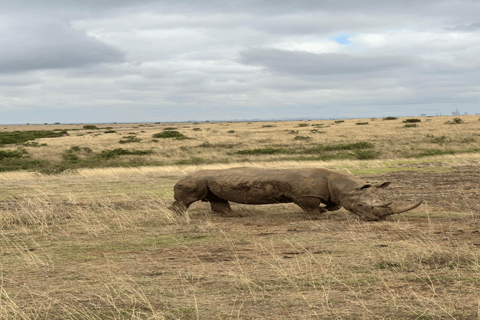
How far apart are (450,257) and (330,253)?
202 cm

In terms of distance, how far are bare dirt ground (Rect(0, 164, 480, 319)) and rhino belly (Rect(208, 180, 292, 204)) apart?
1.89ft

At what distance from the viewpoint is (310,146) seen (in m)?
41.3

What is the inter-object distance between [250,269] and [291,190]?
5.14m

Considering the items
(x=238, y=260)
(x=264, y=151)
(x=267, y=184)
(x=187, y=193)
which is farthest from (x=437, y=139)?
(x=238, y=260)

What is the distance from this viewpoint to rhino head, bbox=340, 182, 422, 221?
38.1ft

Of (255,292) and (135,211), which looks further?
(135,211)

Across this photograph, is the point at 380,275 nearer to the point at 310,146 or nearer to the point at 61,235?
the point at 61,235

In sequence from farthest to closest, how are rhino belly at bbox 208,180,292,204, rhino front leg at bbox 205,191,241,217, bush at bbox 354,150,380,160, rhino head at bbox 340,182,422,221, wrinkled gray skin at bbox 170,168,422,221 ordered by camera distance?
bush at bbox 354,150,380,160, rhino front leg at bbox 205,191,241,217, rhino belly at bbox 208,180,292,204, wrinkled gray skin at bbox 170,168,422,221, rhino head at bbox 340,182,422,221

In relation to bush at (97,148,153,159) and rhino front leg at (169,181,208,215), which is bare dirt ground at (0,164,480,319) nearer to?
rhino front leg at (169,181,208,215)

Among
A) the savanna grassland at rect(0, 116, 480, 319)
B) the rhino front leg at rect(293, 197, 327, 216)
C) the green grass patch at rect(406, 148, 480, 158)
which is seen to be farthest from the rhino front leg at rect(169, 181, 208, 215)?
the green grass patch at rect(406, 148, 480, 158)

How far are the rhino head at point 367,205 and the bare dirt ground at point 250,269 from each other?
0.34 meters

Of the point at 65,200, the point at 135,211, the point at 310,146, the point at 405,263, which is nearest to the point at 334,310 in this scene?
the point at 405,263

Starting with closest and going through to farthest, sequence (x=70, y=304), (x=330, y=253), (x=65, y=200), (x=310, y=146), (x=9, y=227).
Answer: (x=70, y=304) → (x=330, y=253) → (x=9, y=227) → (x=65, y=200) → (x=310, y=146)

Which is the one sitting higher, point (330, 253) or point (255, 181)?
point (255, 181)
